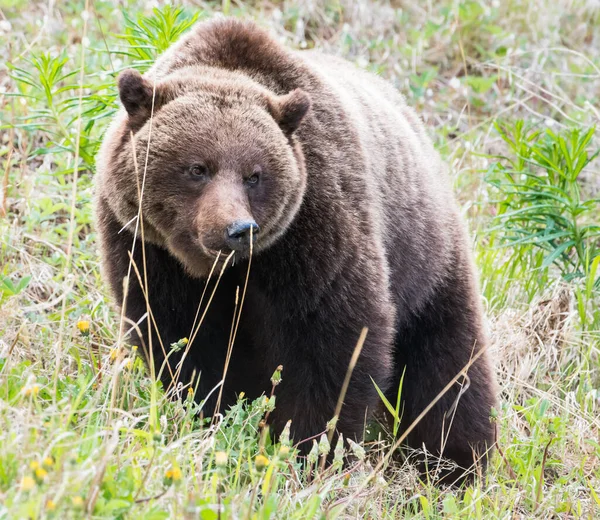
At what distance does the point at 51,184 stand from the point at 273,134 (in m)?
2.88

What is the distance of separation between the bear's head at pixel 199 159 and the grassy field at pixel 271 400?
13.5 inches

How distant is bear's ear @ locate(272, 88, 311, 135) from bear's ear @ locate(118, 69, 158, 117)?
0.59 meters

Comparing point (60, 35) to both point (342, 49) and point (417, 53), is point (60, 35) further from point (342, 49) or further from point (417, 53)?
point (417, 53)

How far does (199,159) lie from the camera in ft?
14.5

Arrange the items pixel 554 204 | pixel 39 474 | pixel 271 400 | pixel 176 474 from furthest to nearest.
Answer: pixel 554 204 → pixel 271 400 → pixel 176 474 → pixel 39 474

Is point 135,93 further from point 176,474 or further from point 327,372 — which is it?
point 176,474

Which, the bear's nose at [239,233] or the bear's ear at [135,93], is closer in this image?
the bear's nose at [239,233]

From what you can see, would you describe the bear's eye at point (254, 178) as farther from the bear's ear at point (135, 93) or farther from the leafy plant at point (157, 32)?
the leafy plant at point (157, 32)

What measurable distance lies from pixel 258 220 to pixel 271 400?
94cm

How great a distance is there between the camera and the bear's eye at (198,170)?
443 centimetres

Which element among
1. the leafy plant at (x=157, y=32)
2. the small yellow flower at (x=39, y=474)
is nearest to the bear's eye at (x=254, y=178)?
the leafy plant at (x=157, y=32)

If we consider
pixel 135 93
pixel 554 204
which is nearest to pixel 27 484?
pixel 135 93

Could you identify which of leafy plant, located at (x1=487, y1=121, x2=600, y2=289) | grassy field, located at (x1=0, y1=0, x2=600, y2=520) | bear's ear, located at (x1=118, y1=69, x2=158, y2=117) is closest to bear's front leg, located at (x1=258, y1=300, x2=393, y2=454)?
grassy field, located at (x1=0, y1=0, x2=600, y2=520)

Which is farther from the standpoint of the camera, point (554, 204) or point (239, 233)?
point (554, 204)
